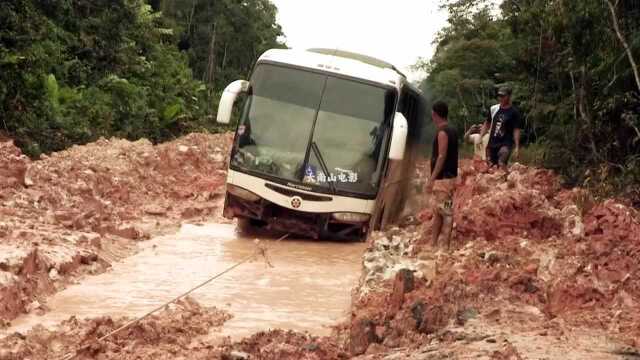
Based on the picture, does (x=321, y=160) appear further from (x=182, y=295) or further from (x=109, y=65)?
(x=109, y=65)

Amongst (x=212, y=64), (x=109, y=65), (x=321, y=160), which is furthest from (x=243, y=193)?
(x=212, y=64)

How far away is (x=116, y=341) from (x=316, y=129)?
21.9 ft

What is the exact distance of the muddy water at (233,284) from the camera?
8398 millimetres

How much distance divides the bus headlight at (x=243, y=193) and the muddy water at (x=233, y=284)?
0.71 metres

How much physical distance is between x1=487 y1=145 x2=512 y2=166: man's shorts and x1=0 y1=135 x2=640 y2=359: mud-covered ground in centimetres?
28

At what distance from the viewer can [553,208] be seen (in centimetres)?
1095

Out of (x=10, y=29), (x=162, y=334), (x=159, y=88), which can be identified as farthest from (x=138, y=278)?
(x=159, y=88)

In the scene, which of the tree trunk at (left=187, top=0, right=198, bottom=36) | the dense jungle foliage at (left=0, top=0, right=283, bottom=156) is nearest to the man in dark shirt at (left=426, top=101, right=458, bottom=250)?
the dense jungle foliage at (left=0, top=0, right=283, bottom=156)

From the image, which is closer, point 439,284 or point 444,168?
point 439,284

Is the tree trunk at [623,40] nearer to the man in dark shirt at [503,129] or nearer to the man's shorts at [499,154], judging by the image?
the man in dark shirt at [503,129]

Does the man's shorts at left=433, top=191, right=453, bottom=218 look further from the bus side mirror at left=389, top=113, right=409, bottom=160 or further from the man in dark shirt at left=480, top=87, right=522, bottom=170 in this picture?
the man in dark shirt at left=480, top=87, right=522, bottom=170

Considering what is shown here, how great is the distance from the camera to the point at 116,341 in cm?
668

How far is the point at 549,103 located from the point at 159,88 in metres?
18.1

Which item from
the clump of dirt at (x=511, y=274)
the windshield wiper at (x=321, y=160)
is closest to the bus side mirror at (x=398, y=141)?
the windshield wiper at (x=321, y=160)
